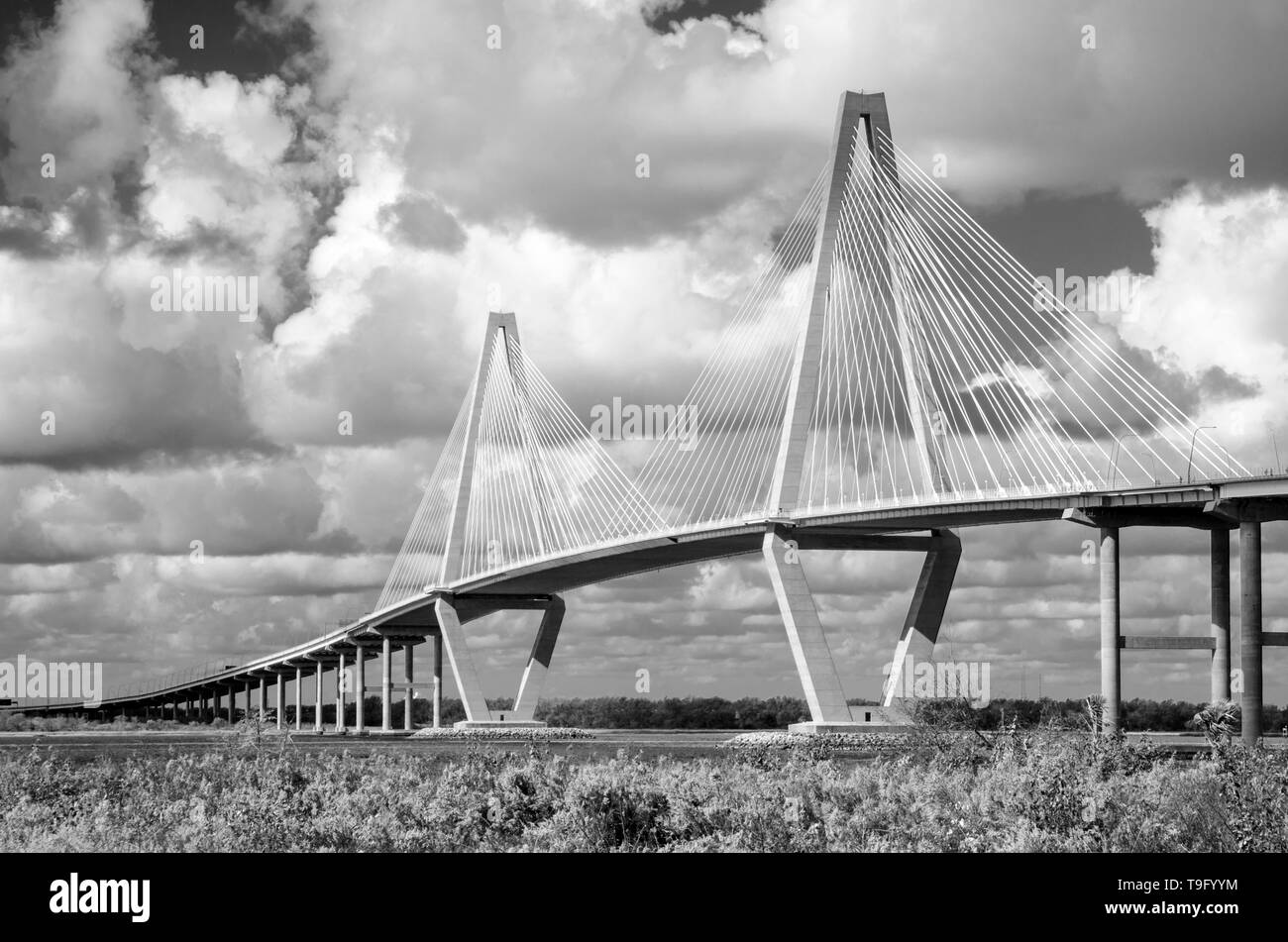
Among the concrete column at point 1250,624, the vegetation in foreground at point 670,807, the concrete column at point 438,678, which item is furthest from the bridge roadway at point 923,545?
the concrete column at point 438,678

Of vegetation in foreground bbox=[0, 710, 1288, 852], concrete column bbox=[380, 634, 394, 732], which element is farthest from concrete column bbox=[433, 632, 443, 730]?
vegetation in foreground bbox=[0, 710, 1288, 852]

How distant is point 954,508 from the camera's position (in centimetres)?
5572

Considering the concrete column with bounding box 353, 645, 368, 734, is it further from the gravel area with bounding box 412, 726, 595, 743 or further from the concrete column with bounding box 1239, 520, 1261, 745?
the concrete column with bounding box 1239, 520, 1261, 745

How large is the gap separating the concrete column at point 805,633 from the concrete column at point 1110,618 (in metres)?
11.5

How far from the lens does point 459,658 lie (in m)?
99.0

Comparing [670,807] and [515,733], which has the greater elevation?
[670,807]

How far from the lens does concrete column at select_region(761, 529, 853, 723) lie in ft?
200

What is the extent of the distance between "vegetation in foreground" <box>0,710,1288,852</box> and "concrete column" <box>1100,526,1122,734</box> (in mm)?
29577

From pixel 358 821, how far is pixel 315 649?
129 metres

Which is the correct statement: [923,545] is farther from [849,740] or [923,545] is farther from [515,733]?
[515,733]

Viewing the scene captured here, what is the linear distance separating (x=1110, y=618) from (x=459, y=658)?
175ft

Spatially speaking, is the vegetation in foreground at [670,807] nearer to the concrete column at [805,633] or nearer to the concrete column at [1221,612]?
the concrete column at [1221,612]

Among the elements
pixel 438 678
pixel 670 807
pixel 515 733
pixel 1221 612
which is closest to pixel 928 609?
pixel 1221 612

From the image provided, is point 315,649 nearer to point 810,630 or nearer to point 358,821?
point 810,630
